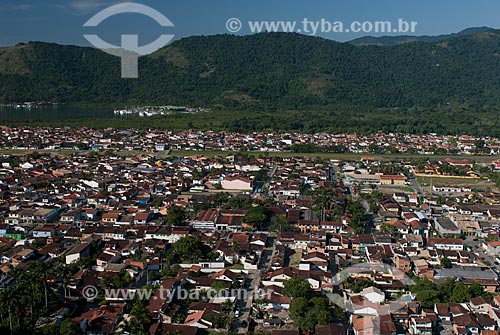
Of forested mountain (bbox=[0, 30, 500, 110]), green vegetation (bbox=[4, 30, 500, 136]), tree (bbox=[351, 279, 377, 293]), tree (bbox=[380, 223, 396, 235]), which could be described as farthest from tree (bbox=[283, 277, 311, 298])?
forested mountain (bbox=[0, 30, 500, 110])

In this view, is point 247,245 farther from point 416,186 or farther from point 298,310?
point 416,186

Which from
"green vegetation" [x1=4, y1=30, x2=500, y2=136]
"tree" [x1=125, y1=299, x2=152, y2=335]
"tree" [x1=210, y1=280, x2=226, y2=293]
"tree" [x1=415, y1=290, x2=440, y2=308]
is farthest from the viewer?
"green vegetation" [x1=4, y1=30, x2=500, y2=136]

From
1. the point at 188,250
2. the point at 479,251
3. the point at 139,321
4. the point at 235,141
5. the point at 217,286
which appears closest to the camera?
the point at 139,321

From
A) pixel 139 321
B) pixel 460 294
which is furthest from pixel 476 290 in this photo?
pixel 139 321

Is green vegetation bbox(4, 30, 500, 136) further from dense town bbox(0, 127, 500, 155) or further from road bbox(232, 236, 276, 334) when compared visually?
road bbox(232, 236, 276, 334)

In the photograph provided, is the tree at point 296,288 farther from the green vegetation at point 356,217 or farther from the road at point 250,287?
the green vegetation at point 356,217

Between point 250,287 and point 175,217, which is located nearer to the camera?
point 250,287
